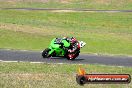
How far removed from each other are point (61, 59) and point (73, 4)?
51892 millimetres

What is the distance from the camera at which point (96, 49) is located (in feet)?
95.2

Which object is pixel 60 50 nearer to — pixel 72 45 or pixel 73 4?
pixel 72 45

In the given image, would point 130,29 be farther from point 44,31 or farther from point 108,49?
point 108,49

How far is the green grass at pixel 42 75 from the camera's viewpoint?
43.4 ft

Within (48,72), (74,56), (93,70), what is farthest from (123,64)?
(48,72)

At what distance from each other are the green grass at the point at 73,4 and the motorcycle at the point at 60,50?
47877 mm

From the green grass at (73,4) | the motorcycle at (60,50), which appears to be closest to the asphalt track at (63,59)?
the motorcycle at (60,50)

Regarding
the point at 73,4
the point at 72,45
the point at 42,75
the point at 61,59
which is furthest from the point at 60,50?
the point at 73,4

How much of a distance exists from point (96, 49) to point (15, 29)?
894 cm

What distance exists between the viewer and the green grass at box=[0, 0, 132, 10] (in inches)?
2773

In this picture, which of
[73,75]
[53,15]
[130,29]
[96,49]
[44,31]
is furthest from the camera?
[53,15]

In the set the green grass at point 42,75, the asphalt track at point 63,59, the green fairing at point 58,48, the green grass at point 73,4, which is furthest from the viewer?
the green grass at point 73,4

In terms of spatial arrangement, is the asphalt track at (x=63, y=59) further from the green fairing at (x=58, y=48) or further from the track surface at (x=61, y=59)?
the green fairing at (x=58, y=48)

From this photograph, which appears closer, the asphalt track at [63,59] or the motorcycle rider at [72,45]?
the asphalt track at [63,59]
